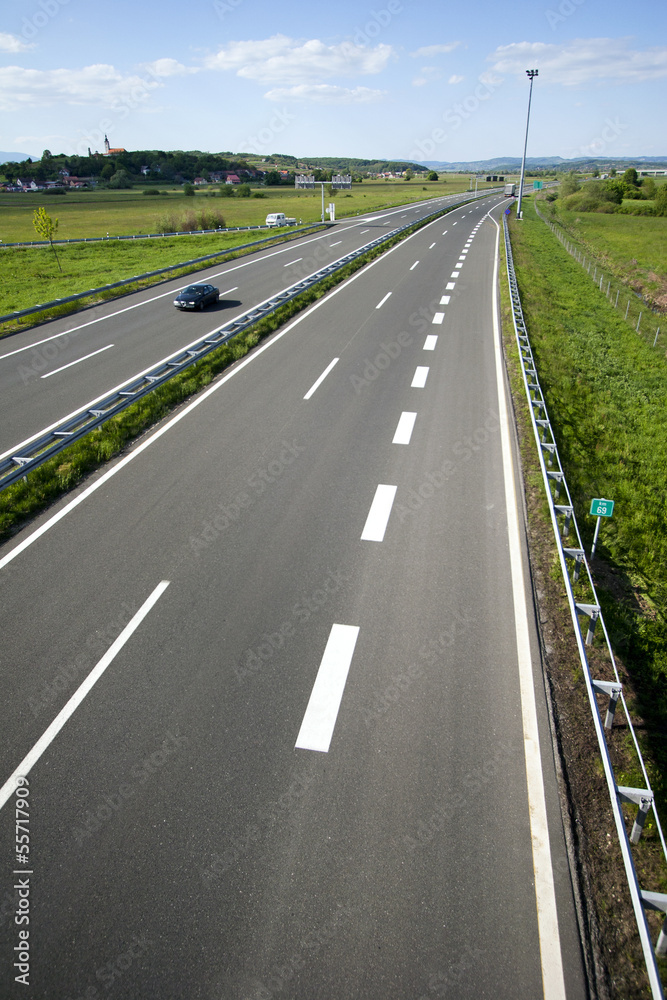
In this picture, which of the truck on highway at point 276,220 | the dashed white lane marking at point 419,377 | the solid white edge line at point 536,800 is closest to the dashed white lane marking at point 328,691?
the solid white edge line at point 536,800

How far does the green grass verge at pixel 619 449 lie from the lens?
7.69 metres

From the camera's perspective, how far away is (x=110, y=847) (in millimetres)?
5004

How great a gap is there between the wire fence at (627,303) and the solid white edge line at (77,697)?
22341 millimetres

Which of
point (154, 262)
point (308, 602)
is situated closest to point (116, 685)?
point (308, 602)

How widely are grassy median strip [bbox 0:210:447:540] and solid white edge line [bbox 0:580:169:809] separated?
130 inches

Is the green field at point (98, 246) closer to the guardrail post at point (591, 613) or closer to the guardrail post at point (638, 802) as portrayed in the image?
the guardrail post at point (591, 613)

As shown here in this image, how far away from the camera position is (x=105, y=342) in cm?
2019

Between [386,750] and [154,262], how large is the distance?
129 feet

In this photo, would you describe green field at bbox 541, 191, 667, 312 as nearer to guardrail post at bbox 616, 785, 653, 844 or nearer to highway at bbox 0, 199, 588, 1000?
highway at bbox 0, 199, 588, 1000

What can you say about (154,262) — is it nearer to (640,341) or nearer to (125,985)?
(640,341)

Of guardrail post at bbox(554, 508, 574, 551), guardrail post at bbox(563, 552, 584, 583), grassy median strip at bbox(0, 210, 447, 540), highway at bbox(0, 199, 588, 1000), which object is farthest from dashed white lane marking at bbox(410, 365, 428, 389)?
guardrail post at bbox(563, 552, 584, 583)

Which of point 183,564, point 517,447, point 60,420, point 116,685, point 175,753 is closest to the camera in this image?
point 175,753

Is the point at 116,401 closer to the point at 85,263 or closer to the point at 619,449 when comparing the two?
the point at 619,449

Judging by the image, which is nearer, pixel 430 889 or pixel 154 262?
pixel 430 889
